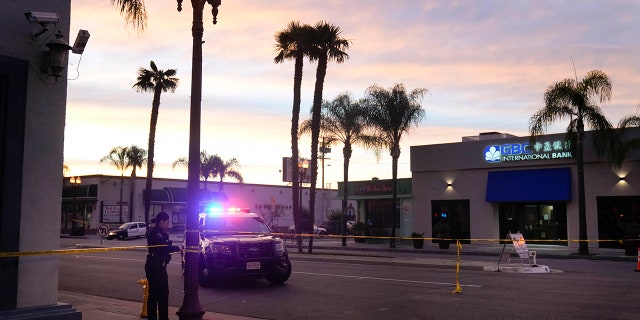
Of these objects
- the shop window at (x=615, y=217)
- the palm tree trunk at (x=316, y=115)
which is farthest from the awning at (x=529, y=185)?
the palm tree trunk at (x=316, y=115)

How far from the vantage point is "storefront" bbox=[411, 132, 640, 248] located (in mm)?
31219

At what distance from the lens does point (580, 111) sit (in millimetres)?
27734

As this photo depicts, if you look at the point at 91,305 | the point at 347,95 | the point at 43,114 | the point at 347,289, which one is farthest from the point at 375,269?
the point at 347,95

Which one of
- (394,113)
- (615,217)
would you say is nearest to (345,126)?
(394,113)

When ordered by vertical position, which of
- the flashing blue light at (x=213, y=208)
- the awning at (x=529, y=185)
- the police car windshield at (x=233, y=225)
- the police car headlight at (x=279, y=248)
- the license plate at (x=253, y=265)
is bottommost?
the license plate at (x=253, y=265)

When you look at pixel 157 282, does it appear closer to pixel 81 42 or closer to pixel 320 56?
pixel 81 42

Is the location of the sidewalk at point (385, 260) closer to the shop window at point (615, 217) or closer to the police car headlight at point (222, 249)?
the shop window at point (615, 217)

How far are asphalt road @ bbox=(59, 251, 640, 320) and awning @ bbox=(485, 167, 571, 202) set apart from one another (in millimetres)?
13392

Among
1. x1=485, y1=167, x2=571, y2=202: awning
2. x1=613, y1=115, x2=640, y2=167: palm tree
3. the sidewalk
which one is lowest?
the sidewalk

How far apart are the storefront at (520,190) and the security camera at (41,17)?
2689cm

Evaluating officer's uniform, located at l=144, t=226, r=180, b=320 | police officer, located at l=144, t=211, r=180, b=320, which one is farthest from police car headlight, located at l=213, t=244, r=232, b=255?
officer's uniform, located at l=144, t=226, r=180, b=320

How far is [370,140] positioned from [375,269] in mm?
20050

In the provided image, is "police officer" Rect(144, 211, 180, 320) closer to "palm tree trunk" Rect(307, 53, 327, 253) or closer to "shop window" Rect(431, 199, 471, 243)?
"palm tree trunk" Rect(307, 53, 327, 253)

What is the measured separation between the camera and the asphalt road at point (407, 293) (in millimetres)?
10648
